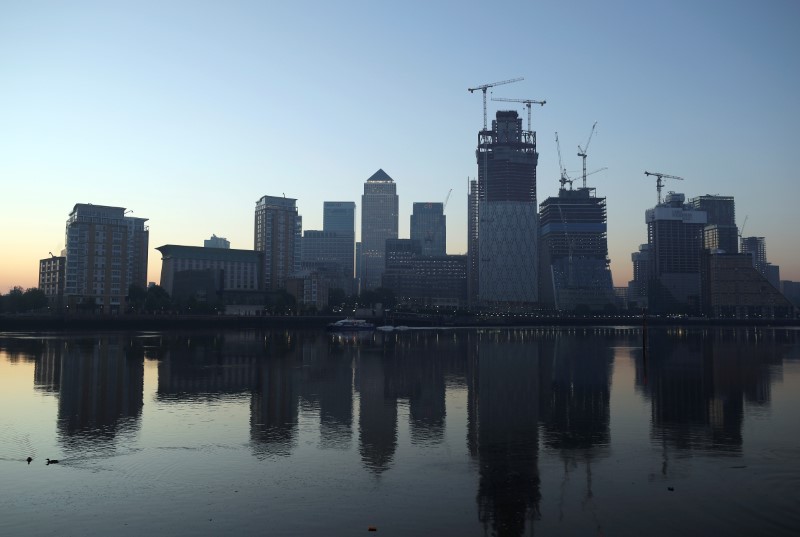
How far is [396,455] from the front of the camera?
32.6 metres

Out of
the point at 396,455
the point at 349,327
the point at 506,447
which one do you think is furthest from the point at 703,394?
the point at 349,327

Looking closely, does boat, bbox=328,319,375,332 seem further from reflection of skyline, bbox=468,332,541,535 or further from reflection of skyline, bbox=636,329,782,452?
reflection of skyline, bbox=468,332,541,535

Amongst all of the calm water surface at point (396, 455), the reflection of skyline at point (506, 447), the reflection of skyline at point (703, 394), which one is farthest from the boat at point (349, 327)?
the calm water surface at point (396, 455)

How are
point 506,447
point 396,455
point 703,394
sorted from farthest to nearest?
point 703,394 < point 506,447 < point 396,455

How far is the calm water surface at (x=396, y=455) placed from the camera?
23.5 meters

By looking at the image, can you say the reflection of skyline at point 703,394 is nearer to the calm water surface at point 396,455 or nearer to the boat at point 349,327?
the calm water surface at point 396,455

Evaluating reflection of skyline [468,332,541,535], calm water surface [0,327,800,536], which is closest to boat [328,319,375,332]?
reflection of skyline [468,332,541,535]

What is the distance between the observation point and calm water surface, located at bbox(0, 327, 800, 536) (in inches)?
923

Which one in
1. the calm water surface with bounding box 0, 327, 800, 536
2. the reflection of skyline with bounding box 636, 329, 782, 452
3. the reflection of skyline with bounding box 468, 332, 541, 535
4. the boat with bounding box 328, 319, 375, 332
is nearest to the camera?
the calm water surface with bounding box 0, 327, 800, 536

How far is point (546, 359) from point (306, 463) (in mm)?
65000

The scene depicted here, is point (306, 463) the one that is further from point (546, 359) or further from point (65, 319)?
point (65, 319)

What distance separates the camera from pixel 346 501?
999 inches

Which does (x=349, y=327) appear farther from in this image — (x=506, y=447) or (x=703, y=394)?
(x=506, y=447)

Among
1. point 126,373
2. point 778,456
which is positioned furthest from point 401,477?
point 126,373
